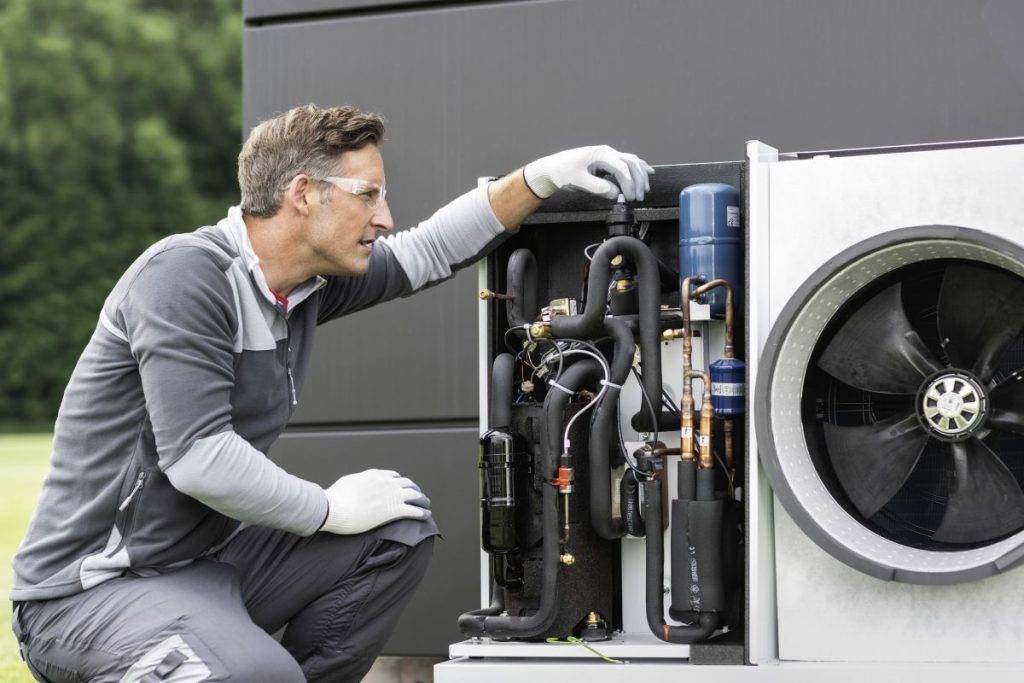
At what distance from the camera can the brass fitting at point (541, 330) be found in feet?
8.62

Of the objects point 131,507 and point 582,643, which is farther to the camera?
point 582,643

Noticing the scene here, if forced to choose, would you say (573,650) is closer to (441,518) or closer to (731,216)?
(731,216)

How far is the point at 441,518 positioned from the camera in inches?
145

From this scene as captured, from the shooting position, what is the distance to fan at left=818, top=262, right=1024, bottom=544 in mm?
2283

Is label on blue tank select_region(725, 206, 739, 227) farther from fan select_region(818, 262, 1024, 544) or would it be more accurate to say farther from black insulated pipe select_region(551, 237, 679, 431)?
fan select_region(818, 262, 1024, 544)

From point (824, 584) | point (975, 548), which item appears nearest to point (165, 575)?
point (824, 584)

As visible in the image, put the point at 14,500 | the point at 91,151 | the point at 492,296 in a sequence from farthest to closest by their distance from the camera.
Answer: the point at 91,151 < the point at 14,500 < the point at 492,296

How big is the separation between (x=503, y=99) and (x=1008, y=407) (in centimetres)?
179

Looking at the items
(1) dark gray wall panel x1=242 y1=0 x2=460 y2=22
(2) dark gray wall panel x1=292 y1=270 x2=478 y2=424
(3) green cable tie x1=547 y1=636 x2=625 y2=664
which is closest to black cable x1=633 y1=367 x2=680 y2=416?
(3) green cable tie x1=547 y1=636 x2=625 y2=664

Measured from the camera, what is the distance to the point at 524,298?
2801mm

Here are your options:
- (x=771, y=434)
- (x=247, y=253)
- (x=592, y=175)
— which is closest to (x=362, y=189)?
(x=247, y=253)

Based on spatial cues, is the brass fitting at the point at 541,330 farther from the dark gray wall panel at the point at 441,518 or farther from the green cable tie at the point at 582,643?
the dark gray wall panel at the point at 441,518

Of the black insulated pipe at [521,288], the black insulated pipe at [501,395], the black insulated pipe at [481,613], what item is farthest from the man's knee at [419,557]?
the black insulated pipe at [521,288]

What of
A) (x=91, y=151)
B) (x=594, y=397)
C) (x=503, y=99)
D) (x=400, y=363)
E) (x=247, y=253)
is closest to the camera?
(x=247, y=253)
